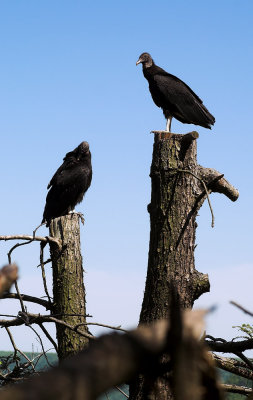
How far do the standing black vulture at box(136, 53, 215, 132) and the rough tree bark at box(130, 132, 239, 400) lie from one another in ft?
6.17

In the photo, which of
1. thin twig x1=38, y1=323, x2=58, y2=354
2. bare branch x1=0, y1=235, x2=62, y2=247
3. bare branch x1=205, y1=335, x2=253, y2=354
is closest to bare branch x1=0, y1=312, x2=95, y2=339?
thin twig x1=38, y1=323, x2=58, y2=354

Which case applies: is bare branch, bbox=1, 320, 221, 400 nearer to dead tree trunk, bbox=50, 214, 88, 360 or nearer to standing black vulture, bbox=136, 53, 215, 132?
dead tree trunk, bbox=50, 214, 88, 360

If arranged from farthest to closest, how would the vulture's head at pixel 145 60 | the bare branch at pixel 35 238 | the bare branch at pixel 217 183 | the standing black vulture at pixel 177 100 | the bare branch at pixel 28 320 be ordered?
the vulture's head at pixel 145 60 → the standing black vulture at pixel 177 100 → the bare branch at pixel 35 238 → the bare branch at pixel 217 183 → the bare branch at pixel 28 320

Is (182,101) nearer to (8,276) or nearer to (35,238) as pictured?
(35,238)

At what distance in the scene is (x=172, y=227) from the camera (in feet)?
14.3

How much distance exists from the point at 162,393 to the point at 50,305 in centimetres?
150

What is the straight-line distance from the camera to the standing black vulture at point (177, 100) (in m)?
6.85

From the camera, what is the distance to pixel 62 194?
6.61 metres

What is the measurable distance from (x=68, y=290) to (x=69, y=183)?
204cm

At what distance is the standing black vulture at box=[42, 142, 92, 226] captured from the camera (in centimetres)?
655

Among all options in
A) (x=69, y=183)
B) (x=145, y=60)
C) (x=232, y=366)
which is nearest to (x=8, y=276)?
(x=232, y=366)

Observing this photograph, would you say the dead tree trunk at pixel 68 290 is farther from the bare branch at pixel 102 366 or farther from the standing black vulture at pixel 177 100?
the bare branch at pixel 102 366

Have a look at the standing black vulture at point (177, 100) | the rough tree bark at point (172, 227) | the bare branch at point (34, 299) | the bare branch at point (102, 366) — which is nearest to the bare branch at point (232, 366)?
the rough tree bark at point (172, 227)

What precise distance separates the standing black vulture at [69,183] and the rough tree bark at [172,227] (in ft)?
7.05
